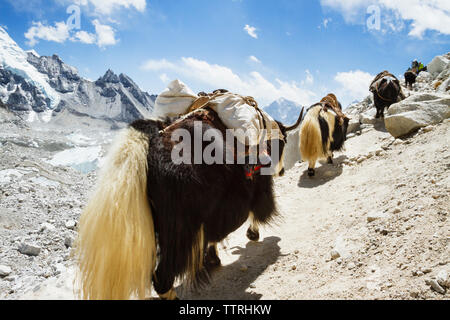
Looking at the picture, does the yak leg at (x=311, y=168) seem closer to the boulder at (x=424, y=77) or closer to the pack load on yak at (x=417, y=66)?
the boulder at (x=424, y=77)

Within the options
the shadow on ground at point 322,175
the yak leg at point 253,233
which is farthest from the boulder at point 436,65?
the yak leg at point 253,233

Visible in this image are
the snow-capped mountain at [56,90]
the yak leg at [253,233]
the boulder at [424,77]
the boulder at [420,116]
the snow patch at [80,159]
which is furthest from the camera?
the snow-capped mountain at [56,90]

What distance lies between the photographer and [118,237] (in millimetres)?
1071

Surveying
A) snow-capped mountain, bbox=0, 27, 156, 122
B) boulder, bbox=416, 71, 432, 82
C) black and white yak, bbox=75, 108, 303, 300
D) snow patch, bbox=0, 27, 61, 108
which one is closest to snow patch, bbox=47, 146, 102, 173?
black and white yak, bbox=75, 108, 303, 300

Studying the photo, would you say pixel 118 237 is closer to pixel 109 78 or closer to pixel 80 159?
pixel 80 159

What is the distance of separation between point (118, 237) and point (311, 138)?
11.2ft

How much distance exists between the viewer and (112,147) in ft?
4.28

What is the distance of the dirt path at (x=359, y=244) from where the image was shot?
1.22 m

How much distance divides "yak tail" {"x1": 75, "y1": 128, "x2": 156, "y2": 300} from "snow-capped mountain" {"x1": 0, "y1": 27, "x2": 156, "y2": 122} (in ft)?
128

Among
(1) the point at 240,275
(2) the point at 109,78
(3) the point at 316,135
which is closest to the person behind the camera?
(1) the point at 240,275

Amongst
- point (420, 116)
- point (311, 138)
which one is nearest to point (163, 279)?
point (311, 138)

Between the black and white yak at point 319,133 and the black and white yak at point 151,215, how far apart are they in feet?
8.56
